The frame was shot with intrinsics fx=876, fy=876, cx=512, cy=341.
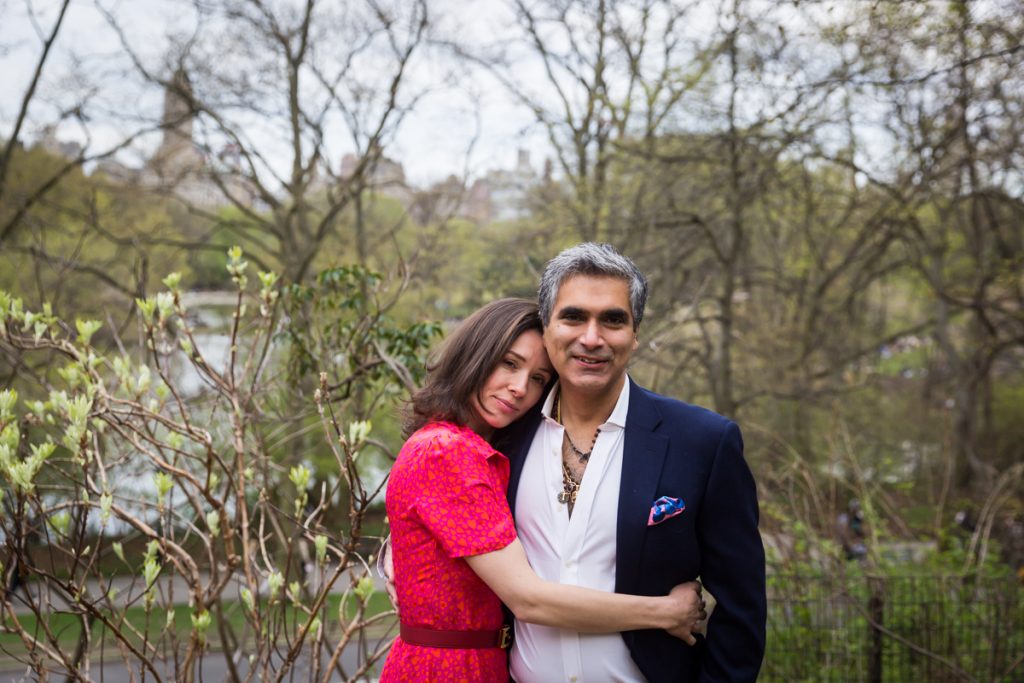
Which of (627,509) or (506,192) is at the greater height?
(506,192)

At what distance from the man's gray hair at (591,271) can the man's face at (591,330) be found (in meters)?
0.01

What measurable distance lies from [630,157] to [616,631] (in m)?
11.9

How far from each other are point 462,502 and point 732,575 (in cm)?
64

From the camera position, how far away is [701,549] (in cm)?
205

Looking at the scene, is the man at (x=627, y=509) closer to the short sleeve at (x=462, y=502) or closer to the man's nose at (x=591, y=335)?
the man's nose at (x=591, y=335)

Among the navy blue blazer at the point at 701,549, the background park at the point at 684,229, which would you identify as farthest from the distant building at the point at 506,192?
the navy blue blazer at the point at 701,549

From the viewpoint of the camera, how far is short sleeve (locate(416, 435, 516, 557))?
1940 millimetres

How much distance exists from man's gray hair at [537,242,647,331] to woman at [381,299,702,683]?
0.10 m

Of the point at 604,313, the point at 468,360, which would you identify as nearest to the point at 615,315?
the point at 604,313

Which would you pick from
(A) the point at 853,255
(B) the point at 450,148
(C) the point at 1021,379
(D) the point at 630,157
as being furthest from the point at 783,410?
(C) the point at 1021,379

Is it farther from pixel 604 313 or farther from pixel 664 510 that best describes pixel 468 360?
pixel 664 510

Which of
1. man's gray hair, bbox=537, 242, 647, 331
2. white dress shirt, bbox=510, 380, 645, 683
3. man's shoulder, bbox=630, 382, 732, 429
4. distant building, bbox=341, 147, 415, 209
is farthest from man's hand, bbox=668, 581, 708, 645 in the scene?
distant building, bbox=341, 147, 415, 209

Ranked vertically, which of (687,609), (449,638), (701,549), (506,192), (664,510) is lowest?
(449,638)

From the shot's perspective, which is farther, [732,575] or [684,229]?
[684,229]
